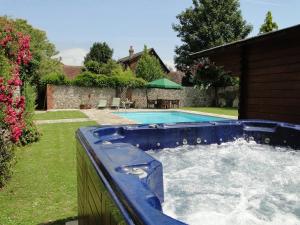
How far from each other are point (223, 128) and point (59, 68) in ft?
104

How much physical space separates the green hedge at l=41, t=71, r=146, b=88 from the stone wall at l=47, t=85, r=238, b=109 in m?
0.31

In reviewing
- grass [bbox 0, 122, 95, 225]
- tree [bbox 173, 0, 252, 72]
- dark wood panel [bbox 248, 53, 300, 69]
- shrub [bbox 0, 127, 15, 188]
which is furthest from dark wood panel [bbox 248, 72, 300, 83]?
tree [bbox 173, 0, 252, 72]

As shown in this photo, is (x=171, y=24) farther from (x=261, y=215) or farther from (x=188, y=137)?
(x=261, y=215)

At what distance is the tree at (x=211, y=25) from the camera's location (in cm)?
2570

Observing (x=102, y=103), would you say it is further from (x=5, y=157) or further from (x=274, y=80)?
(x=5, y=157)

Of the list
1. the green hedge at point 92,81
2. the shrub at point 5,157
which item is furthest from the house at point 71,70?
the shrub at point 5,157

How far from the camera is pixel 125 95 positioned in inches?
870

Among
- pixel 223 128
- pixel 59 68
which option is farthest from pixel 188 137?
pixel 59 68

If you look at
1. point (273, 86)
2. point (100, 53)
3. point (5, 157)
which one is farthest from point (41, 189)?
point (100, 53)

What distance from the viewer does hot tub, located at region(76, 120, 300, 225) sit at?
126 centimetres

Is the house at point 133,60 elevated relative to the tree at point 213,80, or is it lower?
elevated

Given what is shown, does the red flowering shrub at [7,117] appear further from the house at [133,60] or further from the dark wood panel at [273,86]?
the house at [133,60]

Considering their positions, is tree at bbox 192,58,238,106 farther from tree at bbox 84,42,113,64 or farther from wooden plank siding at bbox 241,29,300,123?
wooden plank siding at bbox 241,29,300,123

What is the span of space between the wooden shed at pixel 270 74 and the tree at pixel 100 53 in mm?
25379
